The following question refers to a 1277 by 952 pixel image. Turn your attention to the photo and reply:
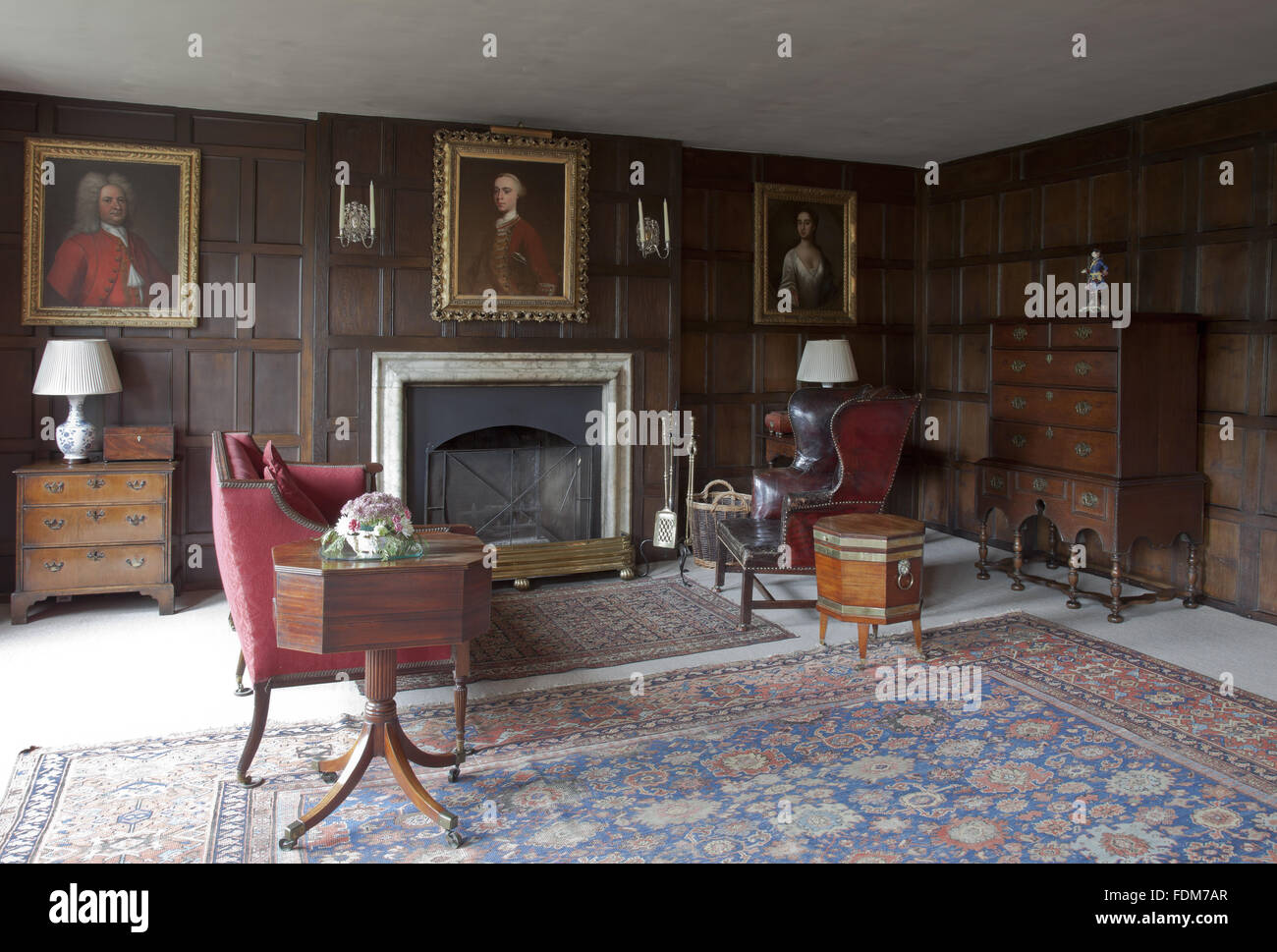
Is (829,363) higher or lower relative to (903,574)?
higher

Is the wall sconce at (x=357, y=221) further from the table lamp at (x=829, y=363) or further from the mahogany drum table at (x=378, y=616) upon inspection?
the mahogany drum table at (x=378, y=616)

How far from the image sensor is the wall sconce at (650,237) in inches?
261

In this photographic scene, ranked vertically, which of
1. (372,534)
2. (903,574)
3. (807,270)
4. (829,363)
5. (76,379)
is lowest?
(903,574)

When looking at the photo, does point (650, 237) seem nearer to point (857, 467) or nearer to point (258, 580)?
point (857, 467)

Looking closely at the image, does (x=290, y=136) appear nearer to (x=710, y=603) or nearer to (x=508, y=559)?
(x=508, y=559)

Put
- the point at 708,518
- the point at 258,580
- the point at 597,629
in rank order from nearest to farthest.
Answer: the point at 258,580
the point at 597,629
the point at 708,518

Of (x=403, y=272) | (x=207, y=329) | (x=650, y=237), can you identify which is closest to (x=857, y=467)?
(x=650, y=237)

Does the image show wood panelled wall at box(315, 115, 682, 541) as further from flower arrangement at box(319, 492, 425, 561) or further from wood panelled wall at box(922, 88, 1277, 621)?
flower arrangement at box(319, 492, 425, 561)

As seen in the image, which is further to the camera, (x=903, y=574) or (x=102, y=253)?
(x=102, y=253)

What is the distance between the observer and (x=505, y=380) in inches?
253

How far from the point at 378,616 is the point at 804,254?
17.5 feet

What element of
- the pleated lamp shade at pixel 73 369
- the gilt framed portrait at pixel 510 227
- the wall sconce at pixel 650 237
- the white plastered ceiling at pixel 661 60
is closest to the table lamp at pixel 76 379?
the pleated lamp shade at pixel 73 369

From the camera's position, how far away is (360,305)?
611 centimetres

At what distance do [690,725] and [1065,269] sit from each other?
4.54m
